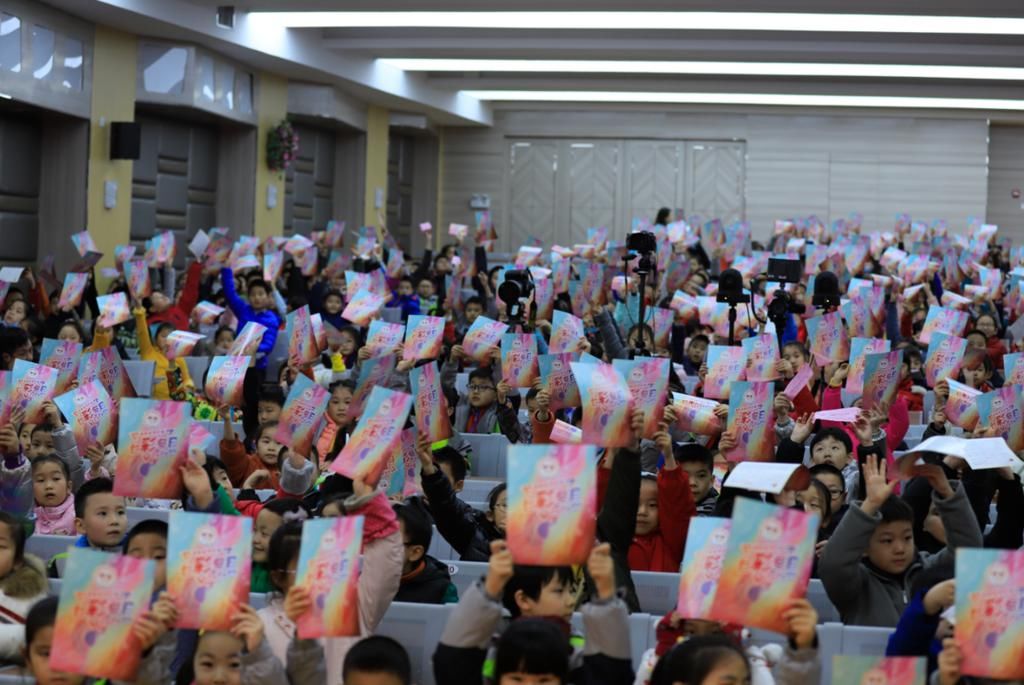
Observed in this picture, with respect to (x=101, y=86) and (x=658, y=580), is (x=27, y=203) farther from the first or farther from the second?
(x=658, y=580)

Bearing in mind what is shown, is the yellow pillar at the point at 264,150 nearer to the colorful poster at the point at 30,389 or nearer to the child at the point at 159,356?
the child at the point at 159,356

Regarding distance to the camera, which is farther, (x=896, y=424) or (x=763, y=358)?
(x=763, y=358)

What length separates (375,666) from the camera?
11.7 feet

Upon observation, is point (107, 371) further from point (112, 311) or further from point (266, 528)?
point (266, 528)

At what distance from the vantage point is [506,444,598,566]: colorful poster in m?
3.55

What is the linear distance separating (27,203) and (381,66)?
6120 millimetres

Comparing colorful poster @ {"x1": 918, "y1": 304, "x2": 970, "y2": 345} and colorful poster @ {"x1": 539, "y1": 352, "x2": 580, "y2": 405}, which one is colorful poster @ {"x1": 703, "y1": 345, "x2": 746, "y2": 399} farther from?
colorful poster @ {"x1": 918, "y1": 304, "x2": 970, "y2": 345}

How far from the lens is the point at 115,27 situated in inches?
591

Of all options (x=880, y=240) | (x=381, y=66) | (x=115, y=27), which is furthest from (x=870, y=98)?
(x=115, y=27)

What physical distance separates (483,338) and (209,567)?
15.6ft

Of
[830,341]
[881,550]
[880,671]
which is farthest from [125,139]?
[880,671]

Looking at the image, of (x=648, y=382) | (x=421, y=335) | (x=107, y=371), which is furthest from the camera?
(x=421, y=335)

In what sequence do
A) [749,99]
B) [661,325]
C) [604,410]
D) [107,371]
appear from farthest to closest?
[749,99]
[661,325]
[107,371]
[604,410]

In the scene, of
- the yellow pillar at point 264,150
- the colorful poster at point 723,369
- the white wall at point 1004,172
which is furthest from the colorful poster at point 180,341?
the white wall at point 1004,172
